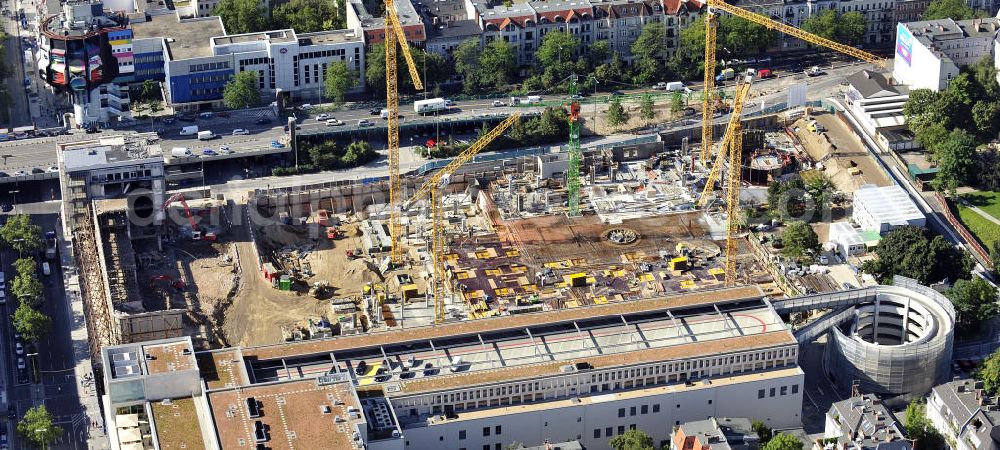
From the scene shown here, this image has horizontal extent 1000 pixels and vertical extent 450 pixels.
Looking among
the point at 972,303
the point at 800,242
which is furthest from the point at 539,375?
the point at 972,303

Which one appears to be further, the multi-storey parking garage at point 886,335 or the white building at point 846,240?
the white building at point 846,240

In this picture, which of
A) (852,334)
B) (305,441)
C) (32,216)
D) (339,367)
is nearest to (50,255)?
(32,216)

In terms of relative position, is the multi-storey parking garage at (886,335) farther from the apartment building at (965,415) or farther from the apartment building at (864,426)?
the apartment building at (864,426)

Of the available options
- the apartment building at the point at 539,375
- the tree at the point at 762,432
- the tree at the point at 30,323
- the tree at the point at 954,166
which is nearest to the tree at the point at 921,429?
the apartment building at the point at 539,375

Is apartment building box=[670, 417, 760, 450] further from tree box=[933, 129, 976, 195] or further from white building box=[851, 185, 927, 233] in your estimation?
tree box=[933, 129, 976, 195]

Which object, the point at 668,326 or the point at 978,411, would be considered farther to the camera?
the point at 668,326

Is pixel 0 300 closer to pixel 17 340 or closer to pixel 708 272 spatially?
pixel 17 340
